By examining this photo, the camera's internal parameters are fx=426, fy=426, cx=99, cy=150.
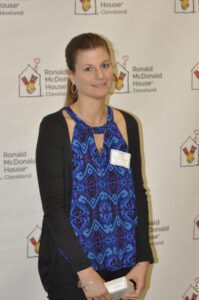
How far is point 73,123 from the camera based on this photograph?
1.44m

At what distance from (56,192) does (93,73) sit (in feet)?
1.36

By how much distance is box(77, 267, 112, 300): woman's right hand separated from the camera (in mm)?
1348

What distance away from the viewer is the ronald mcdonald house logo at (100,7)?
197 cm

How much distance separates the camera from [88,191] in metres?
1.41

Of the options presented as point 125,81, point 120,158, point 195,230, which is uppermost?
point 125,81

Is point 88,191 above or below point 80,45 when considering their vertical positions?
below

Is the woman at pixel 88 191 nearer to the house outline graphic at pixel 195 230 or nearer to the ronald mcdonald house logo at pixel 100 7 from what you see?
the ronald mcdonald house logo at pixel 100 7

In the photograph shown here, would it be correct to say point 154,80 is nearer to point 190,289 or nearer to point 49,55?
point 49,55

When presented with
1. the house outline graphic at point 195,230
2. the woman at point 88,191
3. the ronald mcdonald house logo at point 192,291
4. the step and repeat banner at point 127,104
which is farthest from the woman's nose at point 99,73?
the ronald mcdonald house logo at point 192,291

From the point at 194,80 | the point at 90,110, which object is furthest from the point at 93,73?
the point at 194,80

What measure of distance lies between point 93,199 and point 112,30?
3.14ft

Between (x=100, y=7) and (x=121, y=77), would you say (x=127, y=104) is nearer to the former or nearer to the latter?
(x=121, y=77)

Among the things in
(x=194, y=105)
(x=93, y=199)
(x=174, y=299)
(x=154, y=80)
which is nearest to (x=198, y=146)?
(x=194, y=105)

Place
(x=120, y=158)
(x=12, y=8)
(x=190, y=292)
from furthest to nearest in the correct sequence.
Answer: (x=190, y=292) < (x=12, y=8) < (x=120, y=158)
